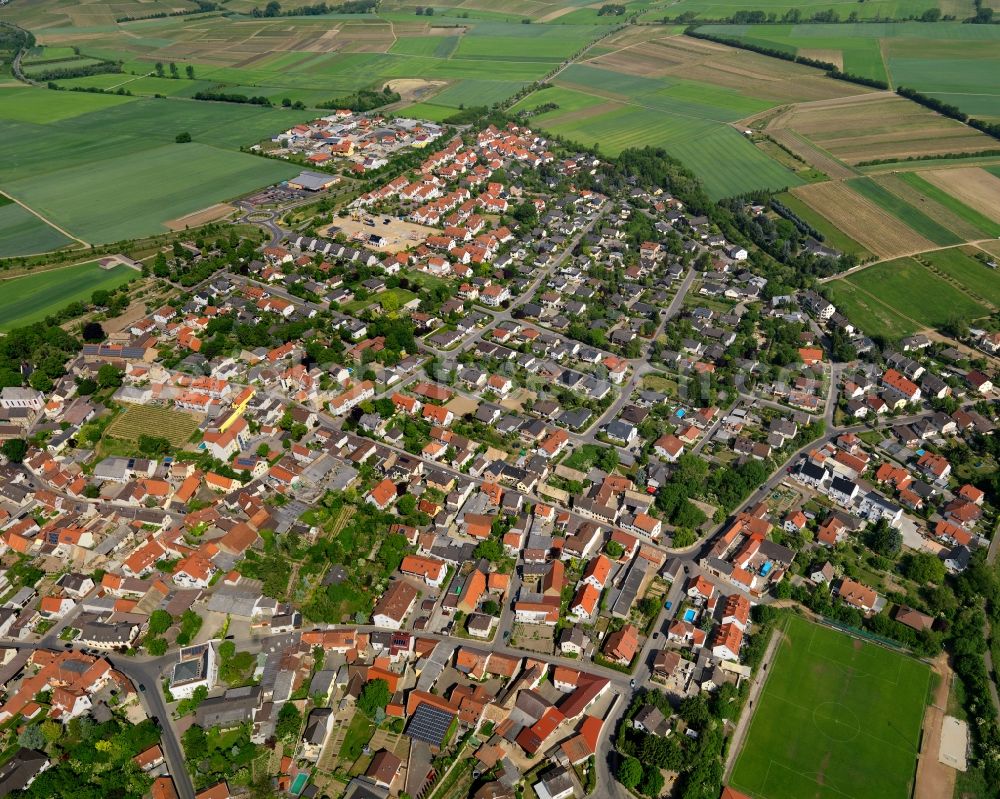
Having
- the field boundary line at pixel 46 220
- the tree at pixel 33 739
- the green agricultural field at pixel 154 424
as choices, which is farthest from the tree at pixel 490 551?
the field boundary line at pixel 46 220

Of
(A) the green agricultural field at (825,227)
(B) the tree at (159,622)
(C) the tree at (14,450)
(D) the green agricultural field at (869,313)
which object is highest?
(A) the green agricultural field at (825,227)

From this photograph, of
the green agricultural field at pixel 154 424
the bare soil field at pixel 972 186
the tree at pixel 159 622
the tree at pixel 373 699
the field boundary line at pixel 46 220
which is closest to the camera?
the tree at pixel 373 699

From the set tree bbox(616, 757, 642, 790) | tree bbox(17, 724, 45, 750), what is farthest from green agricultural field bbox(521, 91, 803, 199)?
tree bbox(17, 724, 45, 750)

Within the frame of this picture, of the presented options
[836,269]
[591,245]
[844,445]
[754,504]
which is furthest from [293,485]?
[836,269]

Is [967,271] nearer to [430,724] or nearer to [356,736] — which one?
[430,724]

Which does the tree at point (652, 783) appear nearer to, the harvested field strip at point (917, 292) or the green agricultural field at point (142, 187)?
the harvested field strip at point (917, 292)
